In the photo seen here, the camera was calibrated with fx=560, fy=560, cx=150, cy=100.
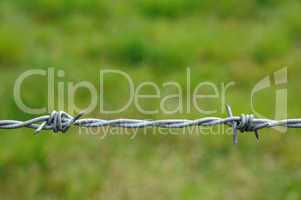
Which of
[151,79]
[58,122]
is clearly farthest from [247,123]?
[151,79]

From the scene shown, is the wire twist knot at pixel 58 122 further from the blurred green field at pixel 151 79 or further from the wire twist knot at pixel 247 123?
the blurred green field at pixel 151 79

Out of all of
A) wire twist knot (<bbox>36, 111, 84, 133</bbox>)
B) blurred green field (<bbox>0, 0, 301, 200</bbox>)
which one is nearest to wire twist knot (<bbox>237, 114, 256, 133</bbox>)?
wire twist knot (<bbox>36, 111, 84, 133</bbox>)

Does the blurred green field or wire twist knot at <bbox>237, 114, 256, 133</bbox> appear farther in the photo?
the blurred green field

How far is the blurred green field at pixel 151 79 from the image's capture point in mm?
2625

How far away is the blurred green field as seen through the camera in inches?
103

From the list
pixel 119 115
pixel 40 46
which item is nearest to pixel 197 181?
pixel 119 115

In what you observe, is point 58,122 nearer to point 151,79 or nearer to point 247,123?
point 247,123

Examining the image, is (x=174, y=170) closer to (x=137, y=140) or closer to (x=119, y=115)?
(x=137, y=140)

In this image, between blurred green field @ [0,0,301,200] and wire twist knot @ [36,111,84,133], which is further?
blurred green field @ [0,0,301,200]

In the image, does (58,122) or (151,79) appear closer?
(58,122)

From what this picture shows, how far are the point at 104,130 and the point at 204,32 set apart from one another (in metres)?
1.22

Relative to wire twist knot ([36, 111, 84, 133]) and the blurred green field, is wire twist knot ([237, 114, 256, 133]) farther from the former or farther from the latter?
the blurred green field

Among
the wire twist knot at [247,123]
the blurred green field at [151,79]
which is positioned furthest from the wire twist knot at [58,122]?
the blurred green field at [151,79]

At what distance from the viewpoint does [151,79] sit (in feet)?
11.1
